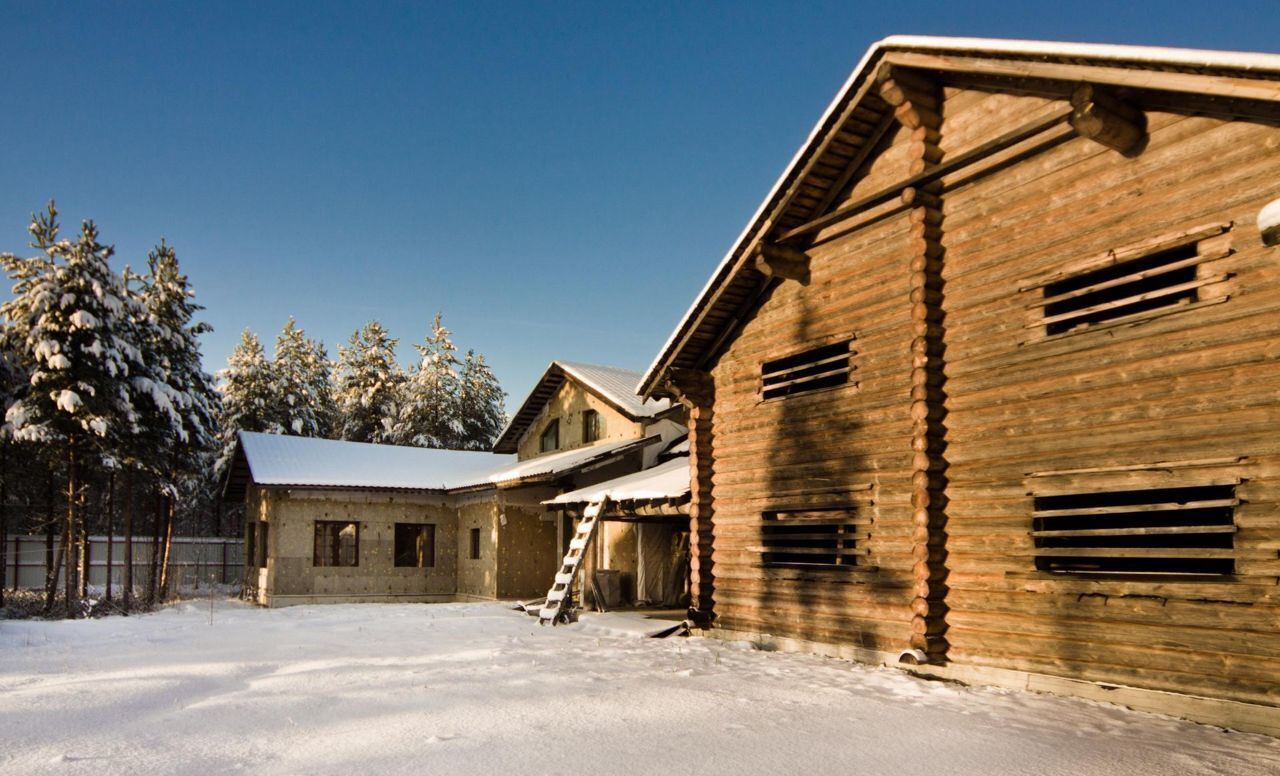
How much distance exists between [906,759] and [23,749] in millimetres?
7138

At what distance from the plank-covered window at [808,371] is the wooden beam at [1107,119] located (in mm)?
4498

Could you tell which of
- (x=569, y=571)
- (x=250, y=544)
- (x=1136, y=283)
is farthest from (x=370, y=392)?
(x=1136, y=283)

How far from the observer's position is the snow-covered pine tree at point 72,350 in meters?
22.9

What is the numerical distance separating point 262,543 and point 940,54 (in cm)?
2510

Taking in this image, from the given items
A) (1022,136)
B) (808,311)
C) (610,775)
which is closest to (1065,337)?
(1022,136)

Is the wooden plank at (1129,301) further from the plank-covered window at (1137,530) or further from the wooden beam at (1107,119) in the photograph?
the plank-covered window at (1137,530)

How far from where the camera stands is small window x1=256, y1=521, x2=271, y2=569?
1131 inches

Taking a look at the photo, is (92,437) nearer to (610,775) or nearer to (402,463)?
(402,463)

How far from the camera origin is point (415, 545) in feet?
97.7

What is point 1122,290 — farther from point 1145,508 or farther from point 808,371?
point 808,371

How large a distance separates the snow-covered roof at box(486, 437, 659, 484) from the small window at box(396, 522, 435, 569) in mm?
3823

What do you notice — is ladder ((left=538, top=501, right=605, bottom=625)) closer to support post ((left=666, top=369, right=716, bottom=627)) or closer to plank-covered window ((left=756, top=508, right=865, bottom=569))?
support post ((left=666, top=369, right=716, bottom=627))

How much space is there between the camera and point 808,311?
47.4ft

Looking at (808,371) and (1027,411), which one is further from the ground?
(808,371)
